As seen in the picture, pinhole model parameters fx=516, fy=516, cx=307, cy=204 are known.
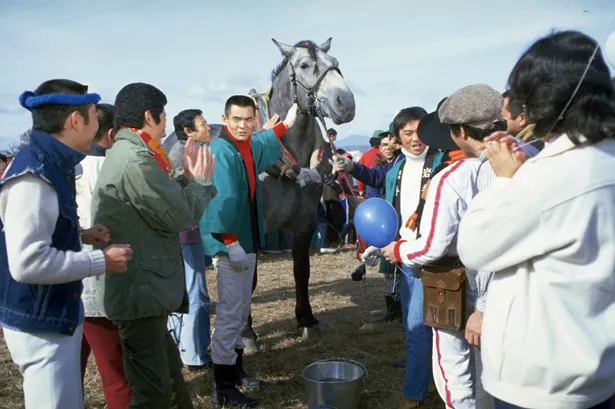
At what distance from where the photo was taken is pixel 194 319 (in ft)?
15.4

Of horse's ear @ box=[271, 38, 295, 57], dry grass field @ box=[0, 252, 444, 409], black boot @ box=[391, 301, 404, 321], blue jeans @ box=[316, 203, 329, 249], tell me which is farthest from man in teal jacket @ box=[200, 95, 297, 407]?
blue jeans @ box=[316, 203, 329, 249]

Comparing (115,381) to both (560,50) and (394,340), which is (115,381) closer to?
(560,50)

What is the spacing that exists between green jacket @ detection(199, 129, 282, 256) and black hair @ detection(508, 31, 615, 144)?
2.51 m

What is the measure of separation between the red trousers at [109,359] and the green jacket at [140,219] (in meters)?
0.34

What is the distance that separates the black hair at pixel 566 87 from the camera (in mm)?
1491

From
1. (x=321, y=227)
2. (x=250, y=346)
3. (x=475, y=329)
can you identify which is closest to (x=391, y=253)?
(x=475, y=329)

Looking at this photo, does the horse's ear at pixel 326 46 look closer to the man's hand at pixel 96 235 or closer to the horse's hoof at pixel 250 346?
the horse's hoof at pixel 250 346

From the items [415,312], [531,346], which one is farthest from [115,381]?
[531,346]

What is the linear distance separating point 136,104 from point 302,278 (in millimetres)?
3300

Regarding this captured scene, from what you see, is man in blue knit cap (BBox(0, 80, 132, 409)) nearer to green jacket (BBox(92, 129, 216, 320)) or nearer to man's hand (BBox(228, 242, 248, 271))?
green jacket (BBox(92, 129, 216, 320))

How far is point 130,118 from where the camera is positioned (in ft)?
9.34

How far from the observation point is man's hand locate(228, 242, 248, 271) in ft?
12.2

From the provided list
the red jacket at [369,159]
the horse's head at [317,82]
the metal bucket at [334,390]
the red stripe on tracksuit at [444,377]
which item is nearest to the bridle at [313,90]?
the horse's head at [317,82]

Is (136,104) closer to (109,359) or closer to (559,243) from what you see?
(109,359)
